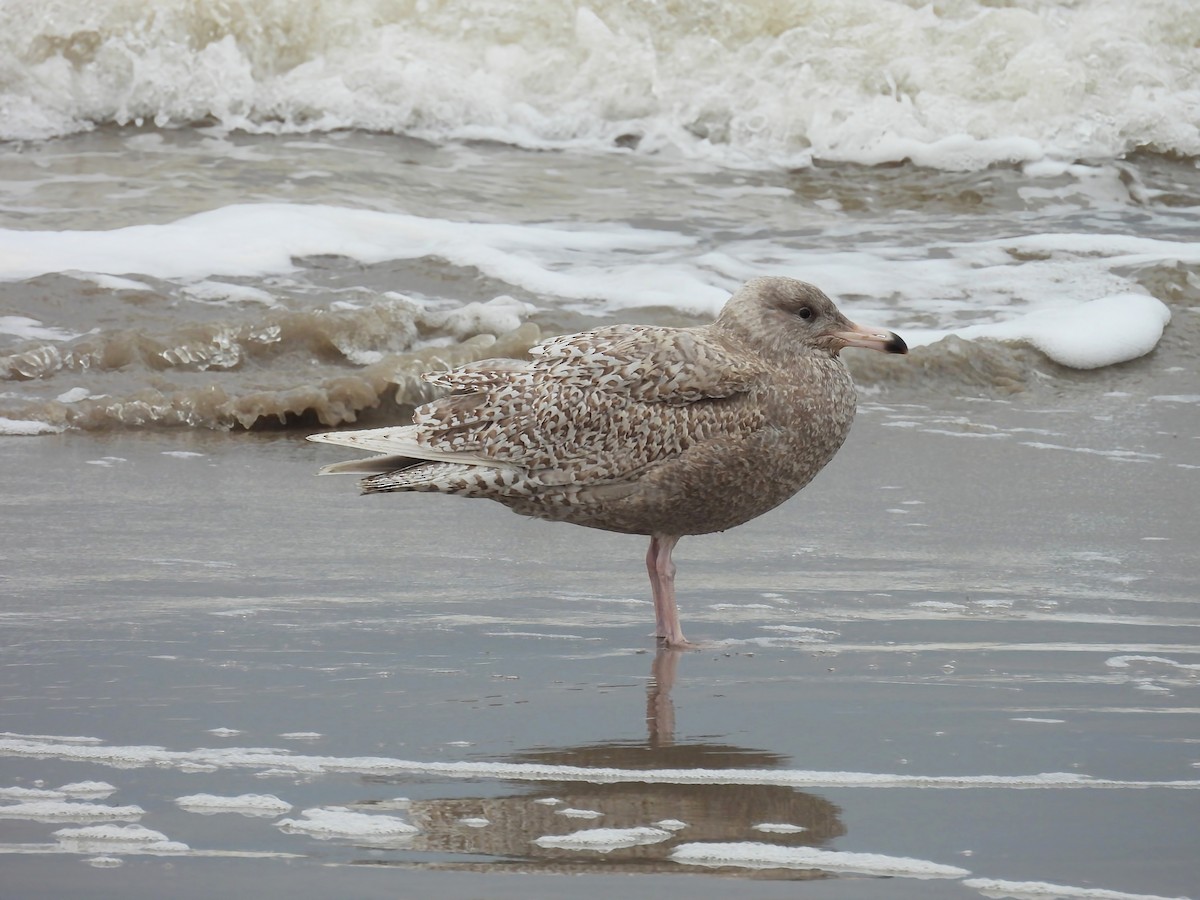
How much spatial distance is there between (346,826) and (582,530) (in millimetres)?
3204

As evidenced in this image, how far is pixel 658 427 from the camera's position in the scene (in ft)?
16.4

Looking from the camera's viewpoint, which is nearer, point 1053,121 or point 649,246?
point 649,246

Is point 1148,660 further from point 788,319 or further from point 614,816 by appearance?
point 614,816

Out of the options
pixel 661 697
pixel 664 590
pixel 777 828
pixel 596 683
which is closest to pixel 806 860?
Result: pixel 777 828

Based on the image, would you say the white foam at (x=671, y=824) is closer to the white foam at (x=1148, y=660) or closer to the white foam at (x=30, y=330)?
the white foam at (x=1148, y=660)

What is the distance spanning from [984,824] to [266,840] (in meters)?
1.48

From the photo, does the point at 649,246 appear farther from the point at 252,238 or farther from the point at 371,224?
the point at 252,238

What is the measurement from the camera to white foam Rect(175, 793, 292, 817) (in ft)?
11.6

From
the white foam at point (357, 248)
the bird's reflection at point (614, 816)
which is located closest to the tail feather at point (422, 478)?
the bird's reflection at point (614, 816)

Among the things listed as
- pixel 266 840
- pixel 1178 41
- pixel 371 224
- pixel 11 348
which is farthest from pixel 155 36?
pixel 266 840

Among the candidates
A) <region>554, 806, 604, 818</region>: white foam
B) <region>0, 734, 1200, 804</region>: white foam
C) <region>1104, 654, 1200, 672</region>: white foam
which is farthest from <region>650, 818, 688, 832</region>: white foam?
<region>1104, 654, 1200, 672</region>: white foam

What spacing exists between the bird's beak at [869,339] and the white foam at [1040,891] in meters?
2.45

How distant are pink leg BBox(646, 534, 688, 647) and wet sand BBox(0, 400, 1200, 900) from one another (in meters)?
0.08

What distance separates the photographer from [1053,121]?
49.3 feet
